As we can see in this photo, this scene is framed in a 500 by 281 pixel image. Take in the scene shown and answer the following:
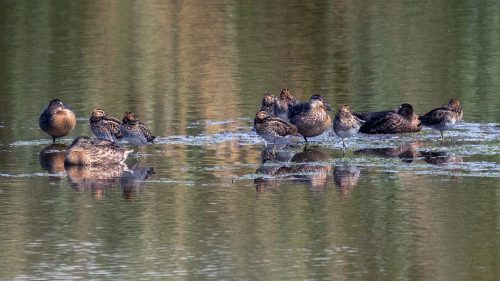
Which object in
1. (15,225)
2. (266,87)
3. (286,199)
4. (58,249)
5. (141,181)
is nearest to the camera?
(58,249)

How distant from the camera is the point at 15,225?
612 inches

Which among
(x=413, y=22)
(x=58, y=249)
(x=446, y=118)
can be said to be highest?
(x=413, y=22)

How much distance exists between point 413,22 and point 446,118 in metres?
17.5

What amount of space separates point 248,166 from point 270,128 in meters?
1.76

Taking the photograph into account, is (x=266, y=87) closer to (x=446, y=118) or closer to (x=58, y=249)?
(x=446, y=118)

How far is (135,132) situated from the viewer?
20656 millimetres

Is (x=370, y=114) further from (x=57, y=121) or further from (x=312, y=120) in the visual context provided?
(x=57, y=121)

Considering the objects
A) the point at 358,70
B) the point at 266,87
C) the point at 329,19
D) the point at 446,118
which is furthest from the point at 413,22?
the point at 446,118

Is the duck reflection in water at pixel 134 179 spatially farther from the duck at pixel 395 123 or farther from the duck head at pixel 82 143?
the duck at pixel 395 123

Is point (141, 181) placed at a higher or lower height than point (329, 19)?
lower

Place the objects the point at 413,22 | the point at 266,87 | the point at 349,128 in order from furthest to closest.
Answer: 1. the point at 413,22
2. the point at 266,87
3. the point at 349,128

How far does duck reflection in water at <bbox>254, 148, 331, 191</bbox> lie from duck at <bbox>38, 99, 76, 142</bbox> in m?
4.08

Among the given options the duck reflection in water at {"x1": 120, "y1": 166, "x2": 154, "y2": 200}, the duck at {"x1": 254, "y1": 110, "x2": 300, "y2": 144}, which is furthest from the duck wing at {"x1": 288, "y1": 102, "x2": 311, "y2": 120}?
the duck reflection in water at {"x1": 120, "y1": 166, "x2": 154, "y2": 200}

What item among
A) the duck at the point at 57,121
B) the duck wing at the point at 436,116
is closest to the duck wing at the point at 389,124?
the duck wing at the point at 436,116
